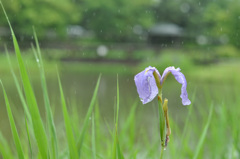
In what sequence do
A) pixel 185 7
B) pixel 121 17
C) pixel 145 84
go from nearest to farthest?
1. pixel 145 84
2. pixel 121 17
3. pixel 185 7

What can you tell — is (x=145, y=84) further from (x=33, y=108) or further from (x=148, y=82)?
(x=33, y=108)

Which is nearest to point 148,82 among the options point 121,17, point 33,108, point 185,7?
point 33,108

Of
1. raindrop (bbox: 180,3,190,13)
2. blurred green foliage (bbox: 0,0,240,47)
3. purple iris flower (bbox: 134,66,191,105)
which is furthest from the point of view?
→ raindrop (bbox: 180,3,190,13)

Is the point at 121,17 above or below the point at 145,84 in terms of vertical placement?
above

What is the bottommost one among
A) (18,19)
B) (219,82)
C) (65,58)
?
(219,82)

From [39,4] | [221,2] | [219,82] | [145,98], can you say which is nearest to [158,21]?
[221,2]

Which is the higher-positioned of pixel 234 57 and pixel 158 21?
pixel 158 21

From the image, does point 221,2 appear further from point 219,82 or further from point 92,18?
point 219,82

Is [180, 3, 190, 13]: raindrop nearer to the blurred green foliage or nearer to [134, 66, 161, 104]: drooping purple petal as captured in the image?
the blurred green foliage

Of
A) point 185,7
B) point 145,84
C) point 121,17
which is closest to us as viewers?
point 145,84

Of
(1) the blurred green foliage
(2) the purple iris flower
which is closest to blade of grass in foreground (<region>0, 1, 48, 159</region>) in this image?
(2) the purple iris flower

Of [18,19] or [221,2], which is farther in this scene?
[221,2]
